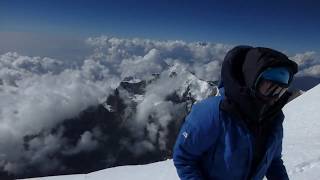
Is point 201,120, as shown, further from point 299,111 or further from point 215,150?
point 299,111

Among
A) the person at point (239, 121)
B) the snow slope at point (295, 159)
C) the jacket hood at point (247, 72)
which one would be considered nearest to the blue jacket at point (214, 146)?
the person at point (239, 121)

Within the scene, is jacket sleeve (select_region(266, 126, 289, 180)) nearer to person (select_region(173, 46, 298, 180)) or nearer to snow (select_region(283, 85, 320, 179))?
person (select_region(173, 46, 298, 180))

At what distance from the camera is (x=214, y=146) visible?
9.88 ft

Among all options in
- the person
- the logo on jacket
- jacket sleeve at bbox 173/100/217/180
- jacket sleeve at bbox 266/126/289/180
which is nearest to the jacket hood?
the person

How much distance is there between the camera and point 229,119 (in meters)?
2.94

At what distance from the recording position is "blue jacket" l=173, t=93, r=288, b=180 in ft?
9.57

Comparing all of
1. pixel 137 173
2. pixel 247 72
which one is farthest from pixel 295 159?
pixel 247 72

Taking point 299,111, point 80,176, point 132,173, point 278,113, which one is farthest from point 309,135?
point 278,113

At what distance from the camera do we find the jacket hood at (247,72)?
107 inches

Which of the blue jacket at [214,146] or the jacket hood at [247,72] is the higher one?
the jacket hood at [247,72]

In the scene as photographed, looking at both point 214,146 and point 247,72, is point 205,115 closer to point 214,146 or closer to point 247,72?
point 214,146

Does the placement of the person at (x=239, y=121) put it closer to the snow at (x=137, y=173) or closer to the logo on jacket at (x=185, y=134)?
the logo on jacket at (x=185, y=134)

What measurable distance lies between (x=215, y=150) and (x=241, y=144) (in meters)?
0.19

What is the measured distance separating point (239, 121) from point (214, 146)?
256 millimetres
